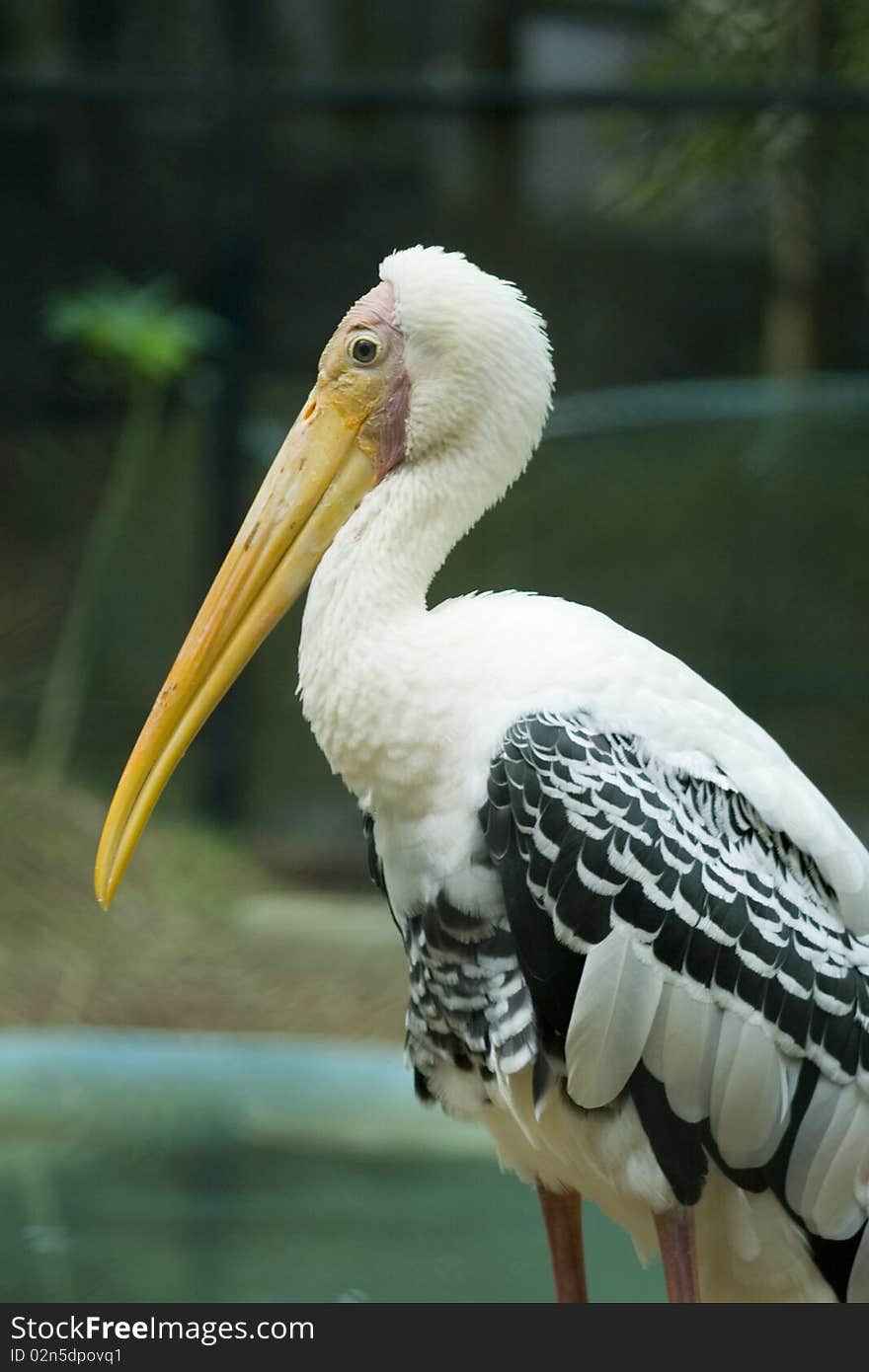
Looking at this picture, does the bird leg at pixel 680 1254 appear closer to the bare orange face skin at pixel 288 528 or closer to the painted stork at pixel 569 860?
the painted stork at pixel 569 860

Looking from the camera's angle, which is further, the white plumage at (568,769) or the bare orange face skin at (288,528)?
the bare orange face skin at (288,528)

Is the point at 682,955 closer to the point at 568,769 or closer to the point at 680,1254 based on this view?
the point at 568,769

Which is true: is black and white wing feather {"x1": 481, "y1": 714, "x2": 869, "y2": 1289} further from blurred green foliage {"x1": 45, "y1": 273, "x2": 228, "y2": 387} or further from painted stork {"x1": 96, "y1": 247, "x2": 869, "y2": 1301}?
blurred green foliage {"x1": 45, "y1": 273, "x2": 228, "y2": 387}

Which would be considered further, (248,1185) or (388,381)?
(248,1185)

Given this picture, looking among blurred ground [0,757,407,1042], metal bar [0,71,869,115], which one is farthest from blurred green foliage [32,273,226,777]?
metal bar [0,71,869,115]

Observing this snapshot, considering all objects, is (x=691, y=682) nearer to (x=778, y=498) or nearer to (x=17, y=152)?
(x=778, y=498)

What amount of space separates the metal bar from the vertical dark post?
9 cm

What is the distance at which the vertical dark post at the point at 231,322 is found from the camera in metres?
7.06

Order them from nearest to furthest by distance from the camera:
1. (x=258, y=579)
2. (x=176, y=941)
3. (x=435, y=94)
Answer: (x=258, y=579) < (x=176, y=941) < (x=435, y=94)

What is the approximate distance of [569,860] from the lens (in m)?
2.81

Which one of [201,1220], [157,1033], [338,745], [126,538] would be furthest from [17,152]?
[338,745]

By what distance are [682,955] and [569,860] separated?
22 cm

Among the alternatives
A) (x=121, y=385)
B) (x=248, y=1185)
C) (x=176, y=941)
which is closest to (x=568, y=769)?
(x=248, y=1185)

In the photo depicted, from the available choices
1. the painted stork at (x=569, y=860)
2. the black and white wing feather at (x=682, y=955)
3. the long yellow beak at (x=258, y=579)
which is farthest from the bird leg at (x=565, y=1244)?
the long yellow beak at (x=258, y=579)
